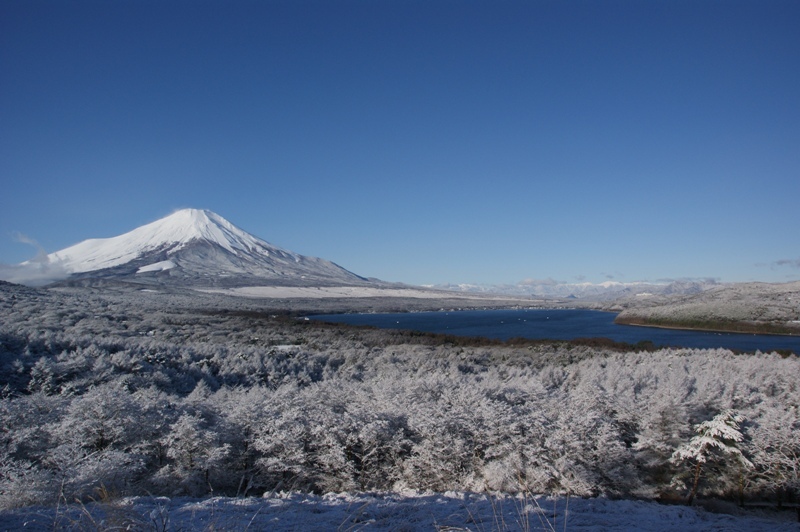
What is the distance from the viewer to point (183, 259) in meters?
155

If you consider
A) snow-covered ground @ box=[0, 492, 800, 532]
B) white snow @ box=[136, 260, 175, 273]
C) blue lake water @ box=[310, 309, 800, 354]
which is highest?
white snow @ box=[136, 260, 175, 273]

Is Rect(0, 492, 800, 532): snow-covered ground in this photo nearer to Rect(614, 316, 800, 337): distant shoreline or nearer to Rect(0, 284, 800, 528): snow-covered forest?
Rect(0, 284, 800, 528): snow-covered forest

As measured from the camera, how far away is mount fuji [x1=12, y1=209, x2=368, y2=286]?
130 metres

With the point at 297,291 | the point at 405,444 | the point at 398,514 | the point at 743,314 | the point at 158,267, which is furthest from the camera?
the point at 158,267

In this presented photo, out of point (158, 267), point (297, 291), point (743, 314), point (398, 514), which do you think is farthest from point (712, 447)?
point (158, 267)

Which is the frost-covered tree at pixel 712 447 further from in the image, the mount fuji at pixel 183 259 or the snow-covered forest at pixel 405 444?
the mount fuji at pixel 183 259

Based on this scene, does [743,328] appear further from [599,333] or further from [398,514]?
[398,514]

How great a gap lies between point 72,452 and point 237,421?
276 centimetres

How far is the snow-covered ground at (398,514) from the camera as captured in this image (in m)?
4.36

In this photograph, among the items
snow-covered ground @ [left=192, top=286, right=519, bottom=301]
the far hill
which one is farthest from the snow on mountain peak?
the far hill

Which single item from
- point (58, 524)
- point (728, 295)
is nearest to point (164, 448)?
point (58, 524)

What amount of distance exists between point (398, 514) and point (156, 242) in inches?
7782

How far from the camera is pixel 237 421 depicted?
909 cm

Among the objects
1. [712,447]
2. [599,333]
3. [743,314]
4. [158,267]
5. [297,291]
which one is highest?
[158,267]
